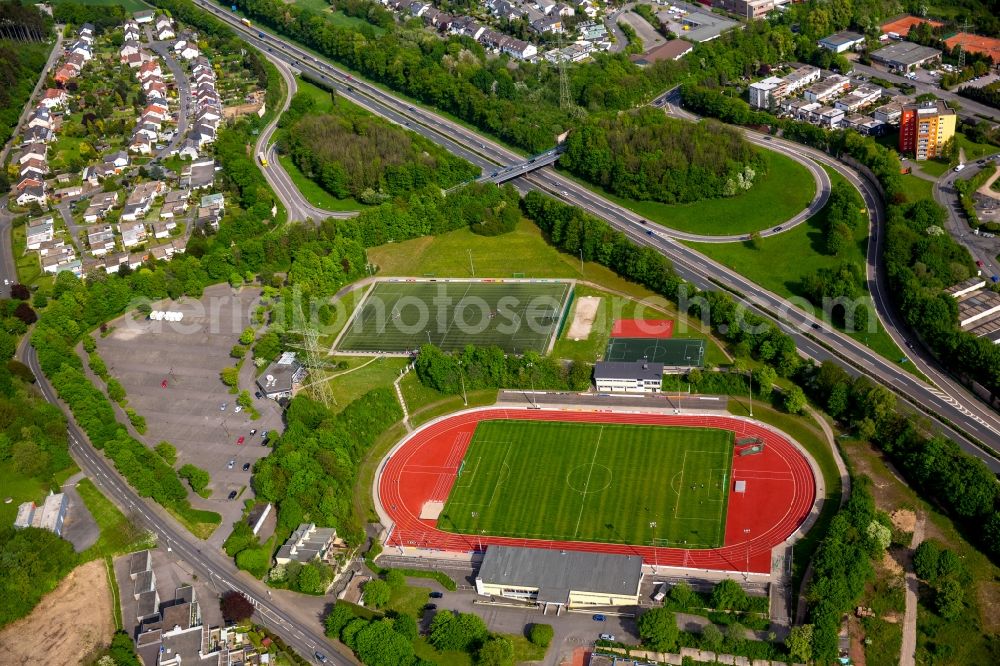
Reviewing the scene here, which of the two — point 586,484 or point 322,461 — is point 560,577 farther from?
point 322,461

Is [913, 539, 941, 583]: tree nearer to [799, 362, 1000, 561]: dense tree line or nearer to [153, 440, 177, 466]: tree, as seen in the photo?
[799, 362, 1000, 561]: dense tree line

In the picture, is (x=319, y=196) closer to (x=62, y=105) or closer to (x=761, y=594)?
(x=62, y=105)

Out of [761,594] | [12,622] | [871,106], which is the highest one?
[871,106]

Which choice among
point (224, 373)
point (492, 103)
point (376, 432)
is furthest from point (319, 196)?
point (376, 432)

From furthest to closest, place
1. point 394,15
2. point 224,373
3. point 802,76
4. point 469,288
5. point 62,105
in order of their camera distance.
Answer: point 394,15
point 62,105
point 802,76
point 469,288
point 224,373

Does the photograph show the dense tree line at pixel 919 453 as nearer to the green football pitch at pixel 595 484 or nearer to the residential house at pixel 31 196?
the green football pitch at pixel 595 484

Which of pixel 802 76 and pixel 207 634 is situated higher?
pixel 802 76

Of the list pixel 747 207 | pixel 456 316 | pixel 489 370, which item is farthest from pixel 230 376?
pixel 747 207
